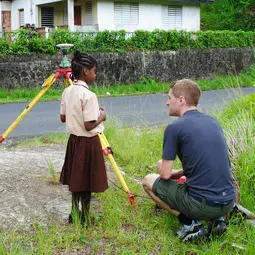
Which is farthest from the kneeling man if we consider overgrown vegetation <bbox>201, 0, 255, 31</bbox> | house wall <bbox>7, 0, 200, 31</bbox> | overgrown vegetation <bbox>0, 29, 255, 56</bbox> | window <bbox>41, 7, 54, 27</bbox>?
window <bbox>41, 7, 54, 27</bbox>

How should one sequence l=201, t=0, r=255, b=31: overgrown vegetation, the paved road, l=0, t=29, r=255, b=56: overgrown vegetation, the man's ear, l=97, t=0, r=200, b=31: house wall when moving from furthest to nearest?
l=201, t=0, r=255, b=31: overgrown vegetation
l=97, t=0, r=200, b=31: house wall
l=0, t=29, r=255, b=56: overgrown vegetation
the paved road
the man's ear

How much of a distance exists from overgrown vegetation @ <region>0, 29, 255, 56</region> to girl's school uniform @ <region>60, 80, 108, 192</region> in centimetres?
1190

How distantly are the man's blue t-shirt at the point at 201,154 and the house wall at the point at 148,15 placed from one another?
19572 mm

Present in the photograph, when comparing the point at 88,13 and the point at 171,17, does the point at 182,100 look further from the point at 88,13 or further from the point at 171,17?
the point at 171,17

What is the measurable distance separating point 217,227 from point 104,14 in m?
20.0

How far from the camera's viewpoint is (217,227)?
395 cm

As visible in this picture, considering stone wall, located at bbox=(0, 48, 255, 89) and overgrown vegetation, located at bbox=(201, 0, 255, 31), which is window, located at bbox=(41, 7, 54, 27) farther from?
stone wall, located at bbox=(0, 48, 255, 89)

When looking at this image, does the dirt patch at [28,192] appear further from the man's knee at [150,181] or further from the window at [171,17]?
the window at [171,17]

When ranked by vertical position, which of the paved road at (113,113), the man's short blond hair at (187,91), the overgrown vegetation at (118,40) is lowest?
the paved road at (113,113)

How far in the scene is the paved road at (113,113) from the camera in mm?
9406

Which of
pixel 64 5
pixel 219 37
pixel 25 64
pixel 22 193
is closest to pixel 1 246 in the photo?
pixel 22 193

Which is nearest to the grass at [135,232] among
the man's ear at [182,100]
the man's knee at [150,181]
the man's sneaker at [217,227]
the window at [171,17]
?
the man's sneaker at [217,227]

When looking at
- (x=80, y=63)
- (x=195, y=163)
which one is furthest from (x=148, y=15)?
(x=195, y=163)

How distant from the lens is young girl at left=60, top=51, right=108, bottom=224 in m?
4.10
